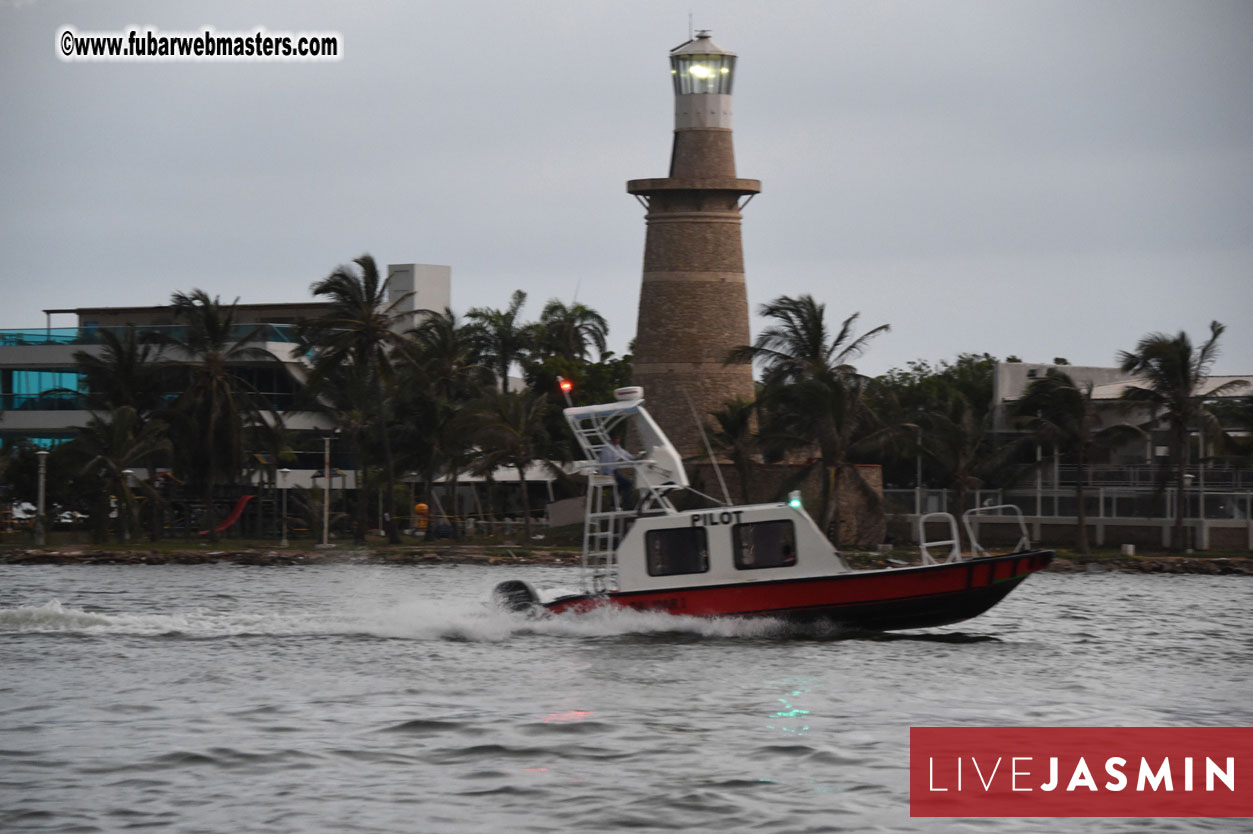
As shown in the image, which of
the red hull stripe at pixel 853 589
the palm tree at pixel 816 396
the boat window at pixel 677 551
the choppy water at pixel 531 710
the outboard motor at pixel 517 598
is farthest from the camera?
the palm tree at pixel 816 396

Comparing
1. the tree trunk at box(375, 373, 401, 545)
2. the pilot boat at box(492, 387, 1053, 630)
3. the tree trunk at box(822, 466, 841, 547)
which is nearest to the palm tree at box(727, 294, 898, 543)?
the tree trunk at box(822, 466, 841, 547)

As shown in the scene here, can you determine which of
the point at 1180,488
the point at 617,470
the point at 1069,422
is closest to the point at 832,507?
the point at 1069,422

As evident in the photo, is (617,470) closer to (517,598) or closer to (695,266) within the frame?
(517,598)

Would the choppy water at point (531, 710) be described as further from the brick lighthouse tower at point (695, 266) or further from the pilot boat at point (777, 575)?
the brick lighthouse tower at point (695, 266)

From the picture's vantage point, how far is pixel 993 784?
15008 mm

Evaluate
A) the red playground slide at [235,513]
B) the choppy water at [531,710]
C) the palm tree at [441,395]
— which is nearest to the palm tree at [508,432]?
the palm tree at [441,395]

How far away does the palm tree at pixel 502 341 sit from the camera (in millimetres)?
79625

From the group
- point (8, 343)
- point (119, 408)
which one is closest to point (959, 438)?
point (119, 408)

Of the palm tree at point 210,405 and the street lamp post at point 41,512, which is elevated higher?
the palm tree at point 210,405

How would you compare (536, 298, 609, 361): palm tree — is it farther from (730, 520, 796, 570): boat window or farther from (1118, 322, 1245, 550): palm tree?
(730, 520, 796, 570): boat window

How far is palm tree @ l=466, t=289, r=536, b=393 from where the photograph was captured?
79.6m

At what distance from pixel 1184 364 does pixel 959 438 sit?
7.53 m

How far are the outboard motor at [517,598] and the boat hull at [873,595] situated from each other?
224 cm

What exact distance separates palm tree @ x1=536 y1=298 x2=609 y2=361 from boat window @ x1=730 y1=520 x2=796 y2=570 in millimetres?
56241
